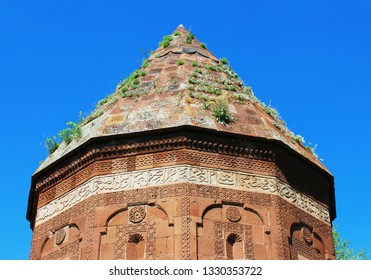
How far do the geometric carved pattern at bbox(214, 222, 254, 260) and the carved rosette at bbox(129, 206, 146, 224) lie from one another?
3.39 ft

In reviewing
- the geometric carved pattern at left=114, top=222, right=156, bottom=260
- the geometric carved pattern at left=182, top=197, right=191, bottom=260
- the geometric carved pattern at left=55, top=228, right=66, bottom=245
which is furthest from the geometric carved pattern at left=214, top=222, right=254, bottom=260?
the geometric carved pattern at left=55, top=228, right=66, bottom=245

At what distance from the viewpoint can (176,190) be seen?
30.3 ft

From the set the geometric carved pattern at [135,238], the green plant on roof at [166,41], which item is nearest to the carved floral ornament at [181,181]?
the geometric carved pattern at [135,238]

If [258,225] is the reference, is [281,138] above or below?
above

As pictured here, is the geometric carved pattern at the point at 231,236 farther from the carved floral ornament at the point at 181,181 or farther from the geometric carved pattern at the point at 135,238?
the geometric carved pattern at the point at 135,238

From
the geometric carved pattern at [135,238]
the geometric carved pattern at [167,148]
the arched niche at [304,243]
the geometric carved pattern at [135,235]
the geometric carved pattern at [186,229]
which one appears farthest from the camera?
the geometric carved pattern at [167,148]

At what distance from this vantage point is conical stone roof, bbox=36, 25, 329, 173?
998 centimetres

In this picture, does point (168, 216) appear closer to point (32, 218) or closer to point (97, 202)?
point (97, 202)

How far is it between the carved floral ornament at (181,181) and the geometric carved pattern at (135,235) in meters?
0.62

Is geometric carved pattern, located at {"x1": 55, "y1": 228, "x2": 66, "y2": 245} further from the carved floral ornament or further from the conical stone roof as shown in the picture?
the conical stone roof

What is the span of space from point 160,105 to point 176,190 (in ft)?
5.64

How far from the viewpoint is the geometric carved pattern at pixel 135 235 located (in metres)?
8.88

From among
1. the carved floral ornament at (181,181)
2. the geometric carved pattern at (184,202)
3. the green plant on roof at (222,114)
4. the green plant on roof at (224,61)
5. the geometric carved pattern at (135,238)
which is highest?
the green plant on roof at (224,61)
